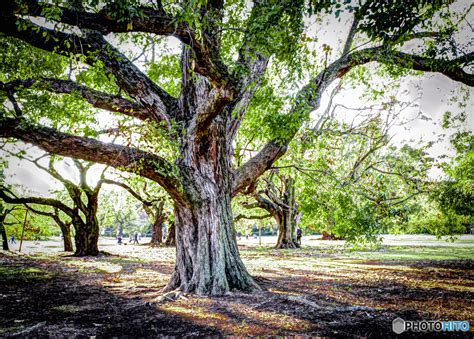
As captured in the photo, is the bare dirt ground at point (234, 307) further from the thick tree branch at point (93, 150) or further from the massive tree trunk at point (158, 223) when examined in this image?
the massive tree trunk at point (158, 223)

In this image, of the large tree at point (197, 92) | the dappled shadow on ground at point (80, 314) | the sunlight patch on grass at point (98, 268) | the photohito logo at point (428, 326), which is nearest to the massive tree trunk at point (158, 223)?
the sunlight patch on grass at point (98, 268)

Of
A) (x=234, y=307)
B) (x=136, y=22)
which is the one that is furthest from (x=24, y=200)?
(x=136, y=22)

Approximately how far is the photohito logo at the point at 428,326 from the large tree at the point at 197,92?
3346 millimetres

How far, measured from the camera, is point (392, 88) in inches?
519

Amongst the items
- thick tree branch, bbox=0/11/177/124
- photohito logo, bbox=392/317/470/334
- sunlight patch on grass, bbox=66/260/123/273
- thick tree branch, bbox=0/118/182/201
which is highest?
thick tree branch, bbox=0/11/177/124

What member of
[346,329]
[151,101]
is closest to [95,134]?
[151,101]

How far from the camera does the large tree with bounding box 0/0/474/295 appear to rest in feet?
13.9

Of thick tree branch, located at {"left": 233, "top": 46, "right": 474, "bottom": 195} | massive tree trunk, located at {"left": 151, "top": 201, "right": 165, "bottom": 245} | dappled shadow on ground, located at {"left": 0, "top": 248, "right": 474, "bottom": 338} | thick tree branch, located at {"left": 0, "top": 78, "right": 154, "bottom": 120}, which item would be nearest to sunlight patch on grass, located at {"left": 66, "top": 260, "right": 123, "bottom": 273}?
dappled shadow on ground, located at {"left": 0, "top": 248, "right": 474, "bottom": 338}

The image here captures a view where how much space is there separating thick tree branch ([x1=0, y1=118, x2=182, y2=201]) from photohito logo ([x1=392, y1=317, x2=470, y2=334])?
4.65 meters

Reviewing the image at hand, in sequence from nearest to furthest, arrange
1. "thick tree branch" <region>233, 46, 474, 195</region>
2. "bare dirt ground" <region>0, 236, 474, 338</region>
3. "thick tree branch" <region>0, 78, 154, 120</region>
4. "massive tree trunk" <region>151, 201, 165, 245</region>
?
"bare dirt ground" <region>0, 236, 474, 338</region>
"thick tree branch" <region>0, 78, 154, 120</region>
"thick tree branch" <region>233, 46, 474, 195</region>
"massive tree trunk" <region>151, 201, 165, 245</region>

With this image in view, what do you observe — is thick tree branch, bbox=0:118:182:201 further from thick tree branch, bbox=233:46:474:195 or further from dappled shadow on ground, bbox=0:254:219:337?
dappled shadow on ground, bbox=0:254:219:337

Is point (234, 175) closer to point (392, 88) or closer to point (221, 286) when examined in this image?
point (221, 286)

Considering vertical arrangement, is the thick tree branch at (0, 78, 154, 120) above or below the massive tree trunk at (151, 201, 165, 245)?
above

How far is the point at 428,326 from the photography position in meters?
4.43
